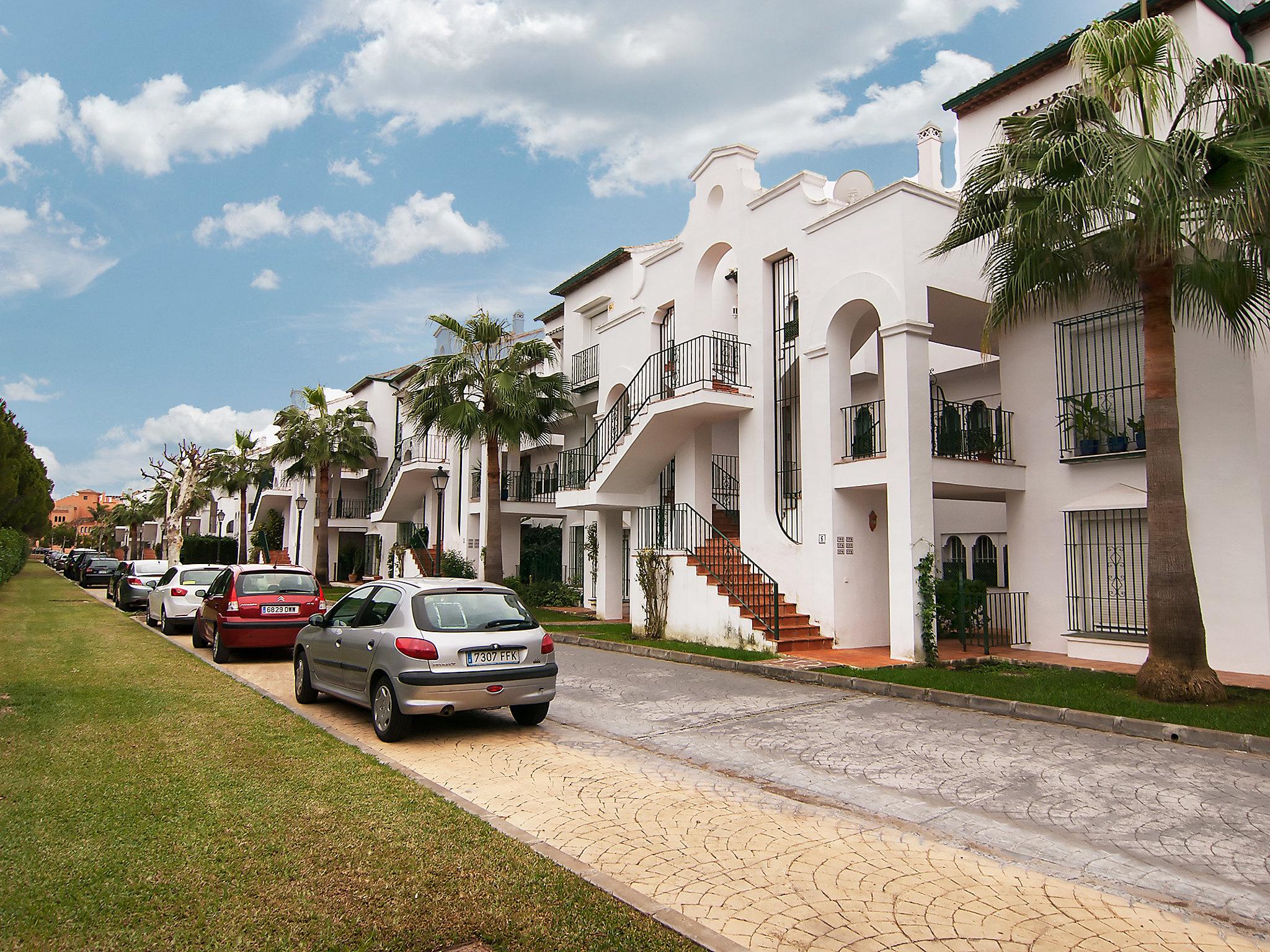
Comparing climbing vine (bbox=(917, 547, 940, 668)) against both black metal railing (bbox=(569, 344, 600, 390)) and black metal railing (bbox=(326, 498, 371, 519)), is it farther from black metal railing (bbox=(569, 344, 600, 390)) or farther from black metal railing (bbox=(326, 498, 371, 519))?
black metal railing (bbox=(326, 498, 371, 519))

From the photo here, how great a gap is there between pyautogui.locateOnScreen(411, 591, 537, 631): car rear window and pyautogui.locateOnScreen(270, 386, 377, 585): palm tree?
1138 inches

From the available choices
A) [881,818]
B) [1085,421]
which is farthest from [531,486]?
[881,818]

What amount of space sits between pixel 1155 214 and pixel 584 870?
9.04 meters

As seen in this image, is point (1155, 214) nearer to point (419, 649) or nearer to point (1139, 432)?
point (1139, 432)

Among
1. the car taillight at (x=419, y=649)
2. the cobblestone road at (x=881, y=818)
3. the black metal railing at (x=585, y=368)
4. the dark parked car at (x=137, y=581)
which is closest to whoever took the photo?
the cobblestone road at (x=881, y=818)

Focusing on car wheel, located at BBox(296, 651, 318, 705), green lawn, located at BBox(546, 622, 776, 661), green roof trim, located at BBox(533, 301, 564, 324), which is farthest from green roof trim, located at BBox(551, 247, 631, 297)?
car wheel, located at BBox(296, 651, 318, 705)

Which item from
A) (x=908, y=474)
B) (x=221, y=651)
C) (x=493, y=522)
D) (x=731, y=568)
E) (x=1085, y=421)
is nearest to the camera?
(x=221, y=651)

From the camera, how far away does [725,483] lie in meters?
19.1

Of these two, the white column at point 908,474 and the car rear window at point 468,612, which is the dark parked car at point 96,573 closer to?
the car rear window at point 468,612

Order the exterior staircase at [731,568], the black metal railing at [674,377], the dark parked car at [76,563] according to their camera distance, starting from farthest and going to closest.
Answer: the dark parked car at [76,563]
the black metal railing at [674,377]
the exterior staircase at [731,568]

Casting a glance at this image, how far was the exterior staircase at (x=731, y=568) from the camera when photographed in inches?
568

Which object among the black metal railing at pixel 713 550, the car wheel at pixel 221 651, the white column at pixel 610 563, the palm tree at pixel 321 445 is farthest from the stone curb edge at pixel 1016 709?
the palm tree at pixel 321 445

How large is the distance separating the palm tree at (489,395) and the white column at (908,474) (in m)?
11.7

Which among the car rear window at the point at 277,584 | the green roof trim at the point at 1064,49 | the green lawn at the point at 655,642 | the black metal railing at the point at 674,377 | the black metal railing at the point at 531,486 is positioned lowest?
the green lawn at the point at 655,642
